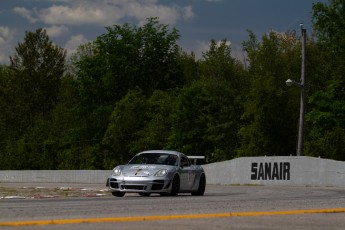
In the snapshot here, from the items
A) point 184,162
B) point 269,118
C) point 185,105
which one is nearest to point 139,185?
point 184,162

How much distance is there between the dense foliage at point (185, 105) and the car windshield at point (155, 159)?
1080 inches

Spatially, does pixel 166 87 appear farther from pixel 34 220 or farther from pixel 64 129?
pixel 34 220

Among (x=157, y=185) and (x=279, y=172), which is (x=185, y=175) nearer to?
(x=157, y=185)

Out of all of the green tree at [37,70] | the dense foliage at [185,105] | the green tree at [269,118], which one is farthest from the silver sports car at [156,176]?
the green tree at [37,70]

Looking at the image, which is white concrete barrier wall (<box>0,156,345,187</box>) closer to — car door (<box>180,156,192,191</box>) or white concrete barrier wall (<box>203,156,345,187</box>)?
white concrete barrier wall (<box>203,156,345,187</box>)

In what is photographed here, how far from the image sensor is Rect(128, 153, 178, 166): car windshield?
23.8 metres

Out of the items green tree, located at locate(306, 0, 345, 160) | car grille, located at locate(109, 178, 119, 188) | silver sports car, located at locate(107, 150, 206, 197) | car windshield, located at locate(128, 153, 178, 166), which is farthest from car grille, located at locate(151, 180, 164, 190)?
green tree, located at locate(306, 0, 345, 160)

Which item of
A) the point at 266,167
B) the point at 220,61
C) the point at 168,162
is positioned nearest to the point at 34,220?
the point at 168,162

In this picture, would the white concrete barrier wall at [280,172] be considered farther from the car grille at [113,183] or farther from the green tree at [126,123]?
the green tree at [126,123]

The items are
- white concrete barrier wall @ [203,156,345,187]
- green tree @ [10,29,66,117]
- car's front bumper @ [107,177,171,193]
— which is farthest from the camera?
green tree @ [10,29,66,117]

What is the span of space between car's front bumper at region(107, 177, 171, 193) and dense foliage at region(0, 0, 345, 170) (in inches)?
1145

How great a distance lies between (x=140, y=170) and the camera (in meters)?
22.8

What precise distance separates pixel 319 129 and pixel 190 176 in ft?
131

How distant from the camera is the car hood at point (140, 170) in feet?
74.2
